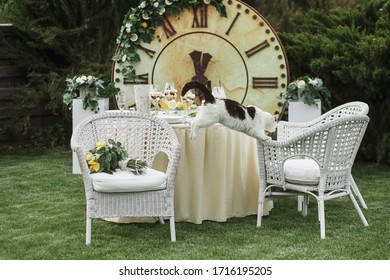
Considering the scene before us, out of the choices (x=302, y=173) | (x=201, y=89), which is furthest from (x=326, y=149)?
(x=201, y=89)

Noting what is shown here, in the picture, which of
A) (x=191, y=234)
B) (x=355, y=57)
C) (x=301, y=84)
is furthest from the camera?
(x=355, y=57)

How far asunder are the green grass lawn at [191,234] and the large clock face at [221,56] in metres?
1.04

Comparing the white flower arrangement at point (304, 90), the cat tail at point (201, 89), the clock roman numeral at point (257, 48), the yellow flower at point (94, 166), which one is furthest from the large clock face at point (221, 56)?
the yellow flower at point (94, 166)

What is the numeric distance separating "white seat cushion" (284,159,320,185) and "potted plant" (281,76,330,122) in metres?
1.58

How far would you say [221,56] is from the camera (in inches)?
287

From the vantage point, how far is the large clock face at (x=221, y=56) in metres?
7.15

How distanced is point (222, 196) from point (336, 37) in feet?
10.2

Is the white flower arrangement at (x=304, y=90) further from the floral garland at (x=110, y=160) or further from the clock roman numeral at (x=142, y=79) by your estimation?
the floral garland at (x=110, y=160)

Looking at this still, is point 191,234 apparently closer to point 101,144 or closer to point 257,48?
point 101,144

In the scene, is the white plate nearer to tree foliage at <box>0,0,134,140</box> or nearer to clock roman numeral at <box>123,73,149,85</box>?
clock roman numeral at <box>123,73,149,85</box>

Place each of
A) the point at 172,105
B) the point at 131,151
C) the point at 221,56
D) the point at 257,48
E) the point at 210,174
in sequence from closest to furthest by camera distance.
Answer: the point at 131,151
the point at 210,174
the point at 172,105
the point at 257,48
the point at 221,56

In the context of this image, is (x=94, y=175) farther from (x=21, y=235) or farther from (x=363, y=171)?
(x=363, y=171)

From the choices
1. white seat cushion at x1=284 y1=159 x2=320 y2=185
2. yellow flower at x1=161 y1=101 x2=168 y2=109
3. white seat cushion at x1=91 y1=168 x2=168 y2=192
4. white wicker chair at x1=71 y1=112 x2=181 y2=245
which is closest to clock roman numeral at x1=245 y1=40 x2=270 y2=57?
yellow flower at x1=161 y1=101 x2=168 y2=109

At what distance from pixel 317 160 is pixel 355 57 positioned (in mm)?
2914
